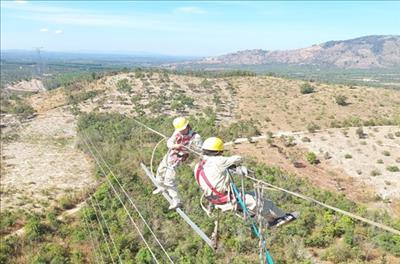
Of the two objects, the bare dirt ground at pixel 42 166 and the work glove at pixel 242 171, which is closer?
the work glove at pixel 242 171

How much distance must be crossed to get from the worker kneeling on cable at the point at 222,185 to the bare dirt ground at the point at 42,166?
21.9m

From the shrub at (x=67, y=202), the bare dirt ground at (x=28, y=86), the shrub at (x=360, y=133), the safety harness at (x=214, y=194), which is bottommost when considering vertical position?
the bare dirt ground at (x=28, y=86)

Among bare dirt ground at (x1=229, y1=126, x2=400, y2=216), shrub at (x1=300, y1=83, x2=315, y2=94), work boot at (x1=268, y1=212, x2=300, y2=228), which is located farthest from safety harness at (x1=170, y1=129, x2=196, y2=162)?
shrub at (x1=300, y1=83, x2=315, y2=94)

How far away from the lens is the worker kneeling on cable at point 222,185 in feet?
26.0

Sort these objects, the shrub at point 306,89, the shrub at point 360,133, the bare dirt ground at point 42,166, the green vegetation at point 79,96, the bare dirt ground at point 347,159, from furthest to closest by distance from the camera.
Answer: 1. the shrub at point 306,89
2. the green vegetation at point 79,96
3. the shrub at point 360,133
4. the bare dirt ground at point 347,159
5. the bare dirt ground at point 42,166

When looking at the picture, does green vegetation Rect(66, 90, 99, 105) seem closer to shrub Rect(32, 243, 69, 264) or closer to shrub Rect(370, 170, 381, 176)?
shrub Rect(32, 243, 69, 264)

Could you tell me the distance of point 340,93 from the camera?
6222 cm

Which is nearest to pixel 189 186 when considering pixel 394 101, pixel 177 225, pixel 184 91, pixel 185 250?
pixel 177 225

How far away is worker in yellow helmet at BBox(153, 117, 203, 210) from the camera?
996 centimetres

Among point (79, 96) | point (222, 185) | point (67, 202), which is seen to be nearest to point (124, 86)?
point (79, 96)

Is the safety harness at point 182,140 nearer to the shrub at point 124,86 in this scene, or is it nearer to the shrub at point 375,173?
the shrub at point 375,173

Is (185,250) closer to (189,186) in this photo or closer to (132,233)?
(132,233)

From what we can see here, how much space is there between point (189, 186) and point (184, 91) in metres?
38.5

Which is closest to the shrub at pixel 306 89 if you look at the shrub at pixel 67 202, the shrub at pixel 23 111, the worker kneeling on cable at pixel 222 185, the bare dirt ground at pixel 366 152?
the bare dirt ground at pixel 366 152
